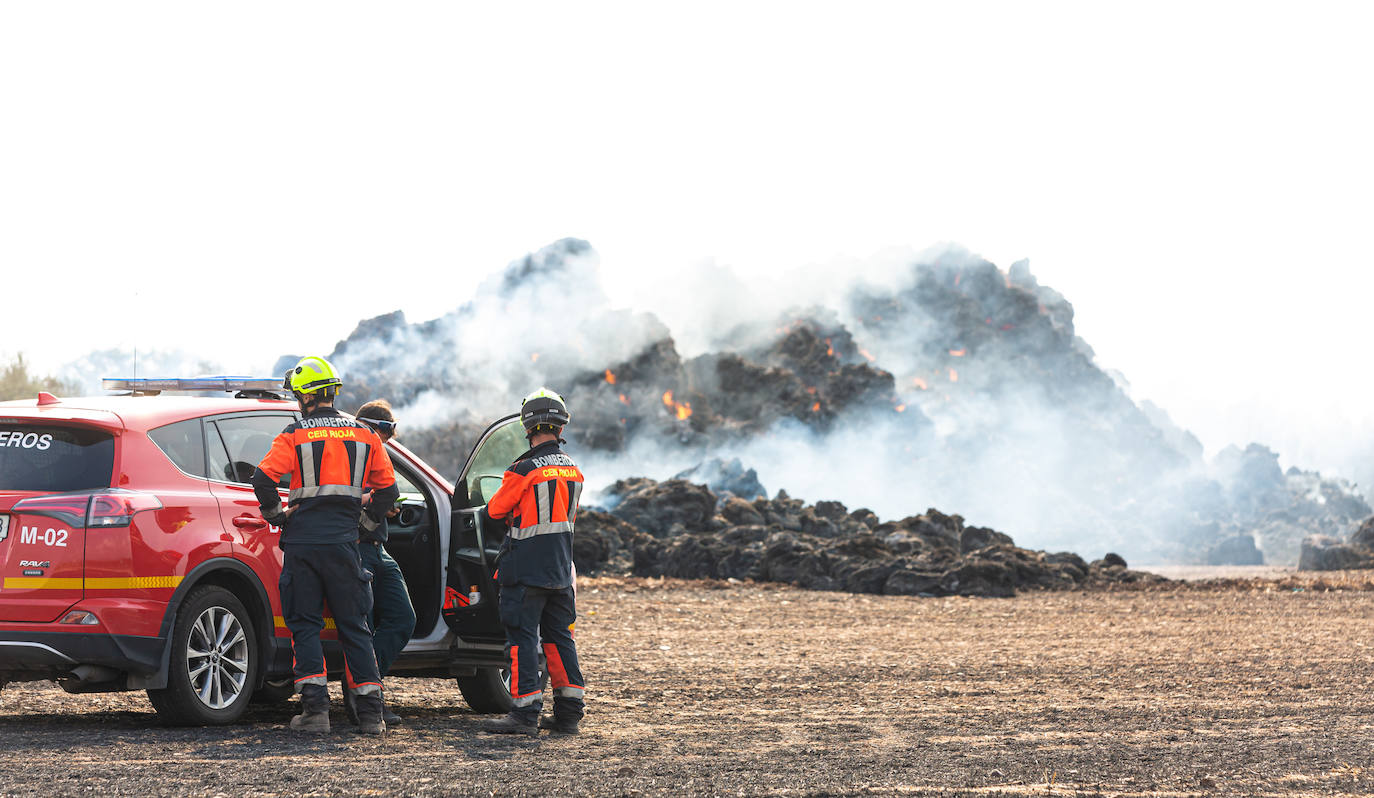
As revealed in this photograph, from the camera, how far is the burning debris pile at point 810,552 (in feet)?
77.5

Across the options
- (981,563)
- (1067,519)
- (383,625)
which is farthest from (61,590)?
(1067,519)

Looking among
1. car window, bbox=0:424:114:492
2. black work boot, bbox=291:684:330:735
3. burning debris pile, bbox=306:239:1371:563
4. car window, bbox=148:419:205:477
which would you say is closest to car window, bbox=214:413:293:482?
car window, bbox=148:419:205:477

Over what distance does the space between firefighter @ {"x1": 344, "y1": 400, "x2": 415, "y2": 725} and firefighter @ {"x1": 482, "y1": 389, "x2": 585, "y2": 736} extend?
54 cm

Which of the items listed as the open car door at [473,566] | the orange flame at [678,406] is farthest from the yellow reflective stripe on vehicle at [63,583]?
the orange flame at [678,406]

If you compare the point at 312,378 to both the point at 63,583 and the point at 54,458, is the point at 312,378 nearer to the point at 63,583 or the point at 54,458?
the point at 54,458

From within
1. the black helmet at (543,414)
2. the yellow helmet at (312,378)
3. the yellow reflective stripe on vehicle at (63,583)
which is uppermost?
the yellow helmet at (312,378)

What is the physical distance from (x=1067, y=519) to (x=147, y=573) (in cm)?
11403

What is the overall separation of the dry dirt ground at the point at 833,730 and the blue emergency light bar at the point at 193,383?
181cm

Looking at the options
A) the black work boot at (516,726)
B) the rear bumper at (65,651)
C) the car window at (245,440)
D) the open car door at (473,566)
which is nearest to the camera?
the rear bumper at (65,651)

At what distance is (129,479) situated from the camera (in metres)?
6.29

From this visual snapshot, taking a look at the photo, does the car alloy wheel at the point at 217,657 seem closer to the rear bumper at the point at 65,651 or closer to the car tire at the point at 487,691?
the rear bumper at the point at 65,651

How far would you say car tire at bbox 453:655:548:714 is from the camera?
8242 mm

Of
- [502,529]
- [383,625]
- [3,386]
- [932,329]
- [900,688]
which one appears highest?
[932,329]

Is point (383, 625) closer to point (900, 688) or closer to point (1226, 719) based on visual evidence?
point (900, 688)
